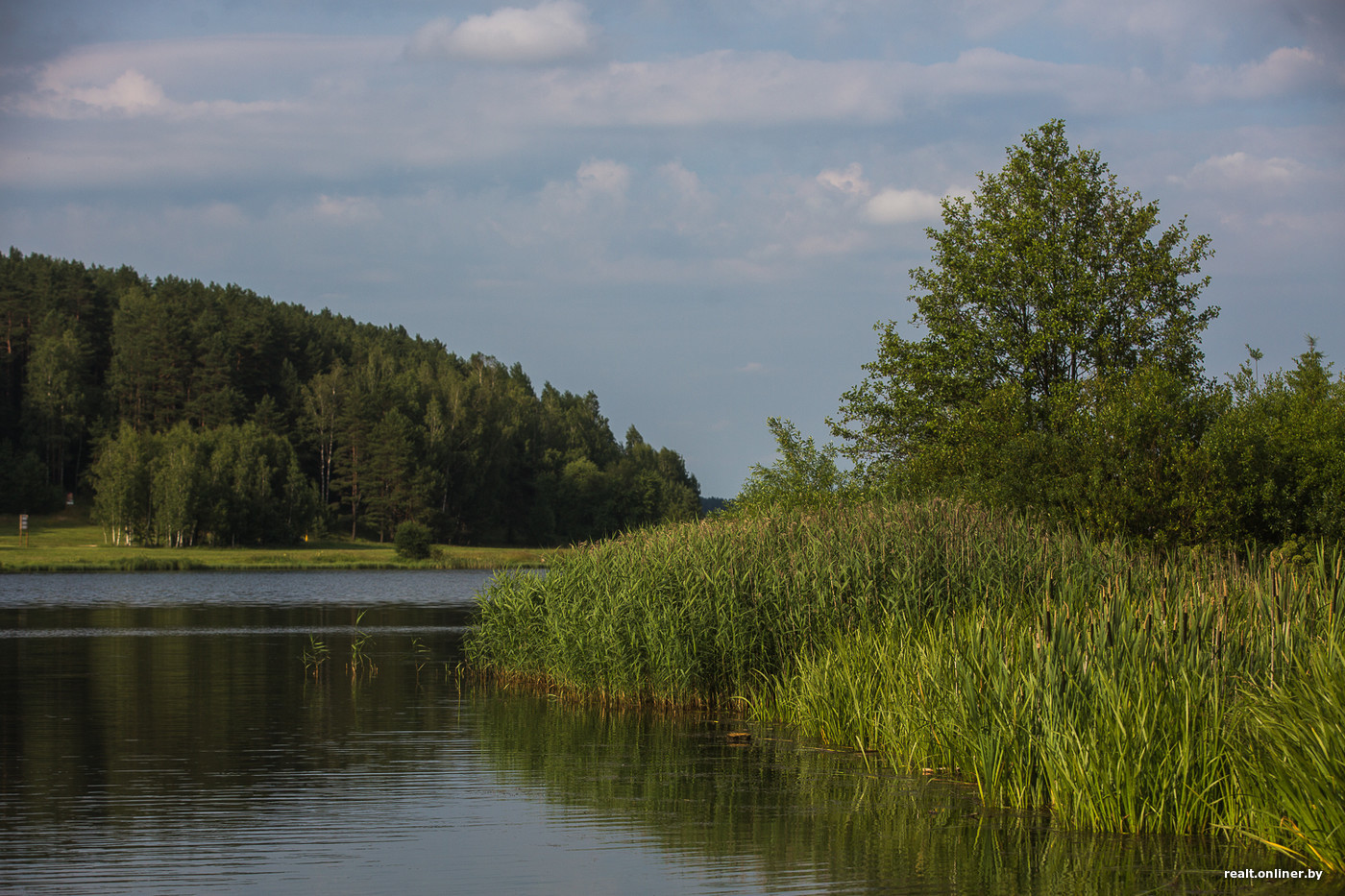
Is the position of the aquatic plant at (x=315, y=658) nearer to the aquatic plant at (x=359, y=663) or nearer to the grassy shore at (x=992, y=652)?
the aquatic plant at (x=359, y=663)

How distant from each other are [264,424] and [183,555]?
3689 centimetres

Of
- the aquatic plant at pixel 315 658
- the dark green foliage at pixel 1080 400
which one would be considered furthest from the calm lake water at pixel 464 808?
the dark green foliage at pixel 1080 400

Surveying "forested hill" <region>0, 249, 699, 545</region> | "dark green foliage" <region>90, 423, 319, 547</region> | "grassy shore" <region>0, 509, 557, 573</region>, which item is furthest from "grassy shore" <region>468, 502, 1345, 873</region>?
"forested hill" <region>0, 249, 699, 545</region>

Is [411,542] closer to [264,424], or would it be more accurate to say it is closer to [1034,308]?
[264,424]

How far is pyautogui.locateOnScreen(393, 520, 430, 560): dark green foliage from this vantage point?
94125 millimetres

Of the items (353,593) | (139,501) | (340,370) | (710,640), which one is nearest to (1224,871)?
(710,640)

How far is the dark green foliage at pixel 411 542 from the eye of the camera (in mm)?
94125

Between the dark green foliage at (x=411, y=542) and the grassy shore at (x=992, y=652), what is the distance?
2888 inches

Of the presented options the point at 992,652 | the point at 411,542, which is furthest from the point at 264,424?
the point at 992,652

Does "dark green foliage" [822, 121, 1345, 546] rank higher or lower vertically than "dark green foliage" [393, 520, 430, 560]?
higher

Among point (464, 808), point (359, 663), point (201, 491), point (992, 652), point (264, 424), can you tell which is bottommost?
point (359, 663)

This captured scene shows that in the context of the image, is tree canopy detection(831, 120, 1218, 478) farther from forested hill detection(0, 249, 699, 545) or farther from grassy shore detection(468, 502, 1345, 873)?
forested hill detection(0, 249, 699, 545)

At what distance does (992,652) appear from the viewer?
1143 cm

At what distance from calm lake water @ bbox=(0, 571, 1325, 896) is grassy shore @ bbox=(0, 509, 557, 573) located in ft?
158
